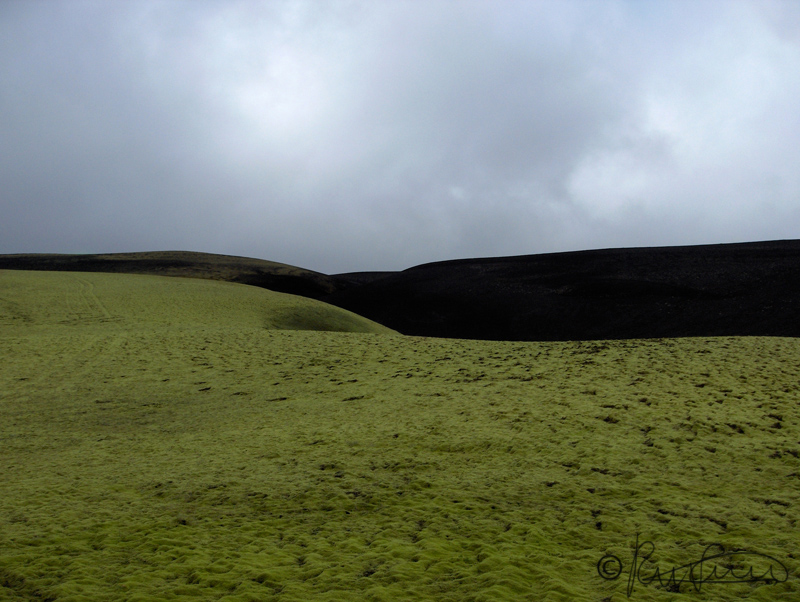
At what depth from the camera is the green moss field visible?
15.5 ft

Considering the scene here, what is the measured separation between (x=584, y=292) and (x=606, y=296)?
1469 mm

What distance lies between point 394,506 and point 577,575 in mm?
2072

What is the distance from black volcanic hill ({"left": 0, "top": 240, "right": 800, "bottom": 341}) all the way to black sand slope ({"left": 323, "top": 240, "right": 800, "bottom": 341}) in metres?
0.05

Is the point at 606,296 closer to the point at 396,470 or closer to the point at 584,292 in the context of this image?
the point at 584,292

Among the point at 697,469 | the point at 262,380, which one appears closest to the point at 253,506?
the point at 697,469

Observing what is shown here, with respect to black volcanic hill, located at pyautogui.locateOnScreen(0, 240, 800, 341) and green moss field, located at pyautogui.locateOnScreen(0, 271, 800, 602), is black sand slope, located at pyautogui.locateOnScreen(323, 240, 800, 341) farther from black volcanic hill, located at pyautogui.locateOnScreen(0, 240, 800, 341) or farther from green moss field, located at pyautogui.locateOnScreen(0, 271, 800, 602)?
green moss field, located at pyautogui.locateOnScreen(0, 271, 800, 602)

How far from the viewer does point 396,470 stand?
23.2 feet

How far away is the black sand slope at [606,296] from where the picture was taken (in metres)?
25.9

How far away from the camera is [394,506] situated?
612 cm
